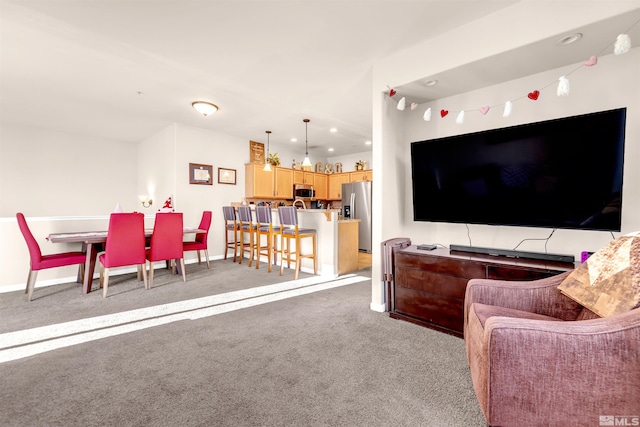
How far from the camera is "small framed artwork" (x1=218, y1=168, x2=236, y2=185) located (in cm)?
599

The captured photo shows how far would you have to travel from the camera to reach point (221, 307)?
9.97ft

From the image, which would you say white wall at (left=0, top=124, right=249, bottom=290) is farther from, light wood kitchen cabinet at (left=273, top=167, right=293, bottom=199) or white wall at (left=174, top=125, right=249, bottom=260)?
light wood kitchen cabinet at (left=273, top=167, right=293, bottom=199)

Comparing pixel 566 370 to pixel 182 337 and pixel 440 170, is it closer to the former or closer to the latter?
pixel 440 170

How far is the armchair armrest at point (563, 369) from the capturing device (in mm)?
999

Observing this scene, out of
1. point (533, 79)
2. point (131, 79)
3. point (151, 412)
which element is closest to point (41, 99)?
point (131, 79)

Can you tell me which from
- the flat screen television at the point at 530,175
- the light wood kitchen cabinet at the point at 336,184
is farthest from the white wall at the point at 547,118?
the light wood kitchen cabinet at the point at 336,184

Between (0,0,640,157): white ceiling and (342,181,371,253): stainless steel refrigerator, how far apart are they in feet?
7.93

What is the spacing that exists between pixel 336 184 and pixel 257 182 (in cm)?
246

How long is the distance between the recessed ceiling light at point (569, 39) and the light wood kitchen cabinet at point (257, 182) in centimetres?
533

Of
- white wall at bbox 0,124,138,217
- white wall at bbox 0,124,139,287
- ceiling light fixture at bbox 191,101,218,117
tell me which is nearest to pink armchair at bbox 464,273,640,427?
ceiling light fixture at bbox 191,101,218,117

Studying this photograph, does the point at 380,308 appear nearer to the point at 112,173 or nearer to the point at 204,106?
the point at 204,106

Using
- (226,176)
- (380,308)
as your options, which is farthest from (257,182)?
(380,308)

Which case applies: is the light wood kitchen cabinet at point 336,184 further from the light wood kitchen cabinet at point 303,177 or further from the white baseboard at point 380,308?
the white baseboard at point 380,308

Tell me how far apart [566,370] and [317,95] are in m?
3.82
